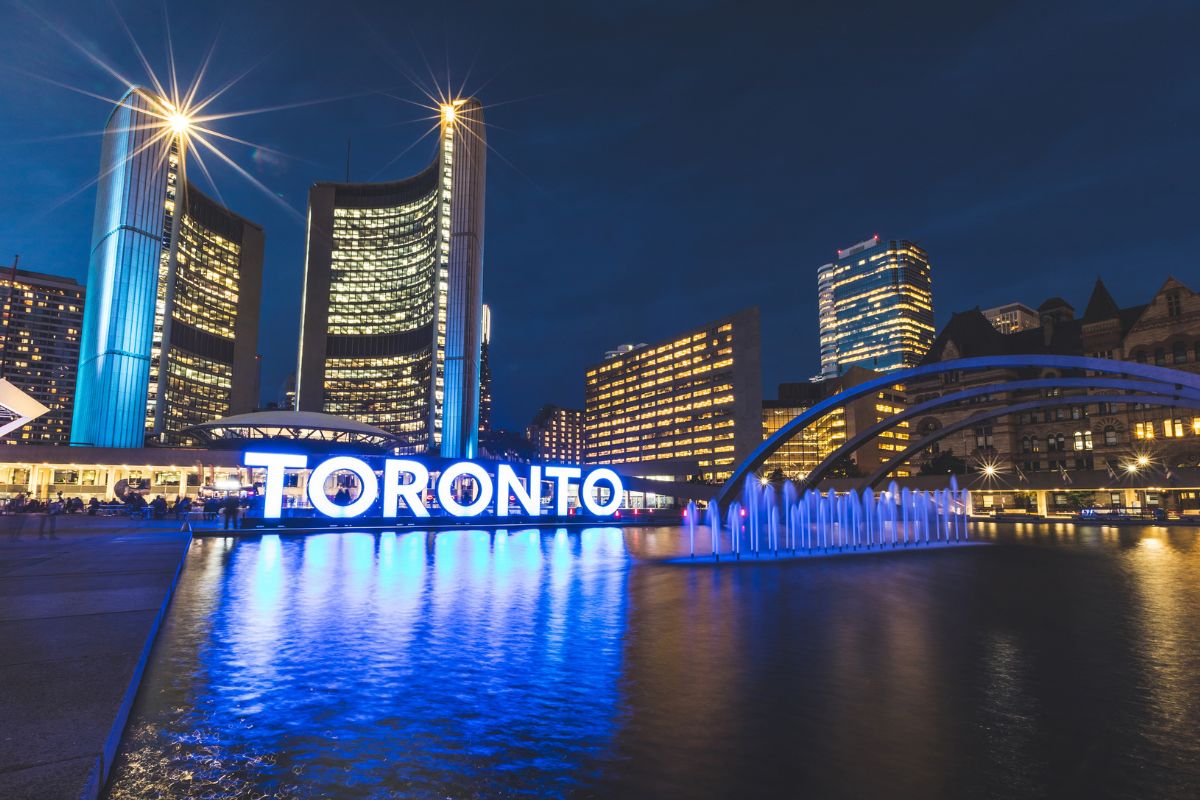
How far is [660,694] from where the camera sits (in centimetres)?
739

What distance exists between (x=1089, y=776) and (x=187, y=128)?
126 m

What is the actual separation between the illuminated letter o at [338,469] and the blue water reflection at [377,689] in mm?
18541

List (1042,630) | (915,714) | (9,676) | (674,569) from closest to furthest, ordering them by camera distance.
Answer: (9,676) < (915,714) < (1042,630) < (674,569)

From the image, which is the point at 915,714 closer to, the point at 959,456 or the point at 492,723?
the point at 492,723

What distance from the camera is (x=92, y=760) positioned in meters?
4.21

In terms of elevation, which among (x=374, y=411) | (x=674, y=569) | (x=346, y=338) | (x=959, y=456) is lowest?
(x=674, y=569)

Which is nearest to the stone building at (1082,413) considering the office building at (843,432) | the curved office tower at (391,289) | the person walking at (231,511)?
A: the office building at (843,432)

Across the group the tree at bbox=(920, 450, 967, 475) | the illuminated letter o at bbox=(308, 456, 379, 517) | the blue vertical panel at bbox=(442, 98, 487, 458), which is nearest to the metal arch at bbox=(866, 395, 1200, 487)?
the tree at bbox=(920, 450, 967, 475)

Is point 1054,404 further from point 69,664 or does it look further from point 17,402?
point 17,402

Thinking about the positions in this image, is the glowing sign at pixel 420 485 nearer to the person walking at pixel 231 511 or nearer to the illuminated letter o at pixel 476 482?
the illuminated letter o at pixel 476 482

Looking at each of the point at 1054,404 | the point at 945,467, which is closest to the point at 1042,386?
the point at 1054,404

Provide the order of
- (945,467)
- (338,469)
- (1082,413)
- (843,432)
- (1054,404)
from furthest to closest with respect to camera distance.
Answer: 1. (843,432)
2. (945,467)
3. (1082,413)
4. (1054,404)
5. (338,469)

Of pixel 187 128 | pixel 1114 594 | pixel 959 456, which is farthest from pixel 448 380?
pixel 1114 594

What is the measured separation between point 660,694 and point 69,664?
616cm
